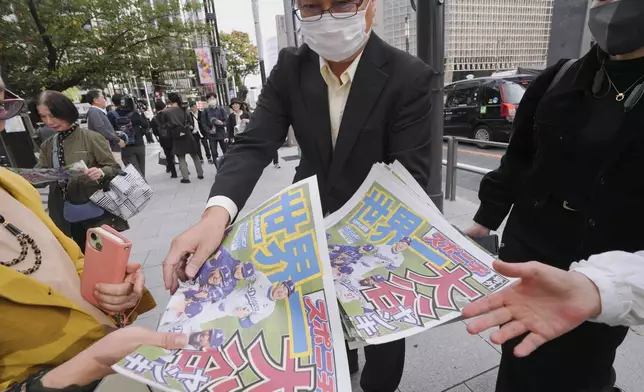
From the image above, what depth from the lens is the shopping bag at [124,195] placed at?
274 centimetres

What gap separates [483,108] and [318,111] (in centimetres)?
817

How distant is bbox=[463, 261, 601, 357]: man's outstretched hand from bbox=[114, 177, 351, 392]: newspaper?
1.00 ft

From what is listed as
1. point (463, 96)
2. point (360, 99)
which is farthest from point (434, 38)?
point (463, 96)

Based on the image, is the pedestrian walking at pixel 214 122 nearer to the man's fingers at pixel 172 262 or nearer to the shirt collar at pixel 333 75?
the shirt collar at pixel 333 75

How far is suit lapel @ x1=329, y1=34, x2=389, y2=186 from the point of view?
1.20 meters

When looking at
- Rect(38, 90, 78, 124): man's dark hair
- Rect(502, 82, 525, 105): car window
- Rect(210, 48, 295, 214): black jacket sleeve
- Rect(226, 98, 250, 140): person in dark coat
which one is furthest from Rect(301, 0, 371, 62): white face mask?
Rect(502, 82, 525, 105): car window

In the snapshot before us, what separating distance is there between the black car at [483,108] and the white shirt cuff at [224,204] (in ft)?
24.5

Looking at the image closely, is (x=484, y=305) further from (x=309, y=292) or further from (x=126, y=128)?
(x=126, y=128)

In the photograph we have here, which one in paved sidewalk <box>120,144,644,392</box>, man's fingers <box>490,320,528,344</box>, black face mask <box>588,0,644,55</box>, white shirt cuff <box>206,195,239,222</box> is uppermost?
black face mask <box>588,0,644,55</box>

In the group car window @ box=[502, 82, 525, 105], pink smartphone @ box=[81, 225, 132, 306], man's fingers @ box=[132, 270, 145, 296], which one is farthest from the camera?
car window @ box=[502, 82, 525, 105]

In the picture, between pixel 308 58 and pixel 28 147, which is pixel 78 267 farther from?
pixel 28 147

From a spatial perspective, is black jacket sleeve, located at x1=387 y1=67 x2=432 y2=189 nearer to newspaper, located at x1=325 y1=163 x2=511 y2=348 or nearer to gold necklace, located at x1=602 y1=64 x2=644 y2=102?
newspaper, located at x1=325 y1=163 x2=511 y2=348

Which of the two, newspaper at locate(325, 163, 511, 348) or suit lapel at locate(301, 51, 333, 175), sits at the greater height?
suit lapel at locate(301, 51, 333, 175)

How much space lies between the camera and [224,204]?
104 centimetres
